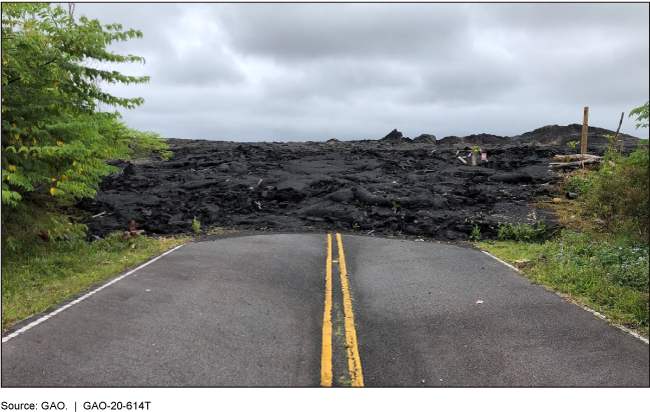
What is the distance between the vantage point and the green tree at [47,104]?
31.2ft

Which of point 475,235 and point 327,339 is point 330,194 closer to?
point 475,235

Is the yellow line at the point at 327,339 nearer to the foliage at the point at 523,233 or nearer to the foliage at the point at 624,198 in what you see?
the foliage at the point at 624,198

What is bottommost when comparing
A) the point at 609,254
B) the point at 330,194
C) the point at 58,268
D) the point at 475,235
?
the point at 58,268

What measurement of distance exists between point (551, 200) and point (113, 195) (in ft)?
64.8

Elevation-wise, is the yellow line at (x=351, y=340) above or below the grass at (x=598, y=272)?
below

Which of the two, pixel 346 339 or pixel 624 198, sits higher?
A: pixel 624 198

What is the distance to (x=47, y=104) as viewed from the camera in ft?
33.2

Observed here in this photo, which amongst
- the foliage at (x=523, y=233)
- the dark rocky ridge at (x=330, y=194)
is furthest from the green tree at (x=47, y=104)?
the foliage at (x=523, y=233)

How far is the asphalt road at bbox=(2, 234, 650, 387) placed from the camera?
5.61 meters

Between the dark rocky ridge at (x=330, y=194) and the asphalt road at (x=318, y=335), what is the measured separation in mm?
6776

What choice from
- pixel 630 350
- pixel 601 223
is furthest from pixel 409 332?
pixel 601 223

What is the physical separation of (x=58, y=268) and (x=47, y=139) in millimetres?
2774

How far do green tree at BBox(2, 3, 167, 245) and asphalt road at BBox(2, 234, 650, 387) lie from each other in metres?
2.96

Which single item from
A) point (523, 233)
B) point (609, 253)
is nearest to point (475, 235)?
point (523, 233)
